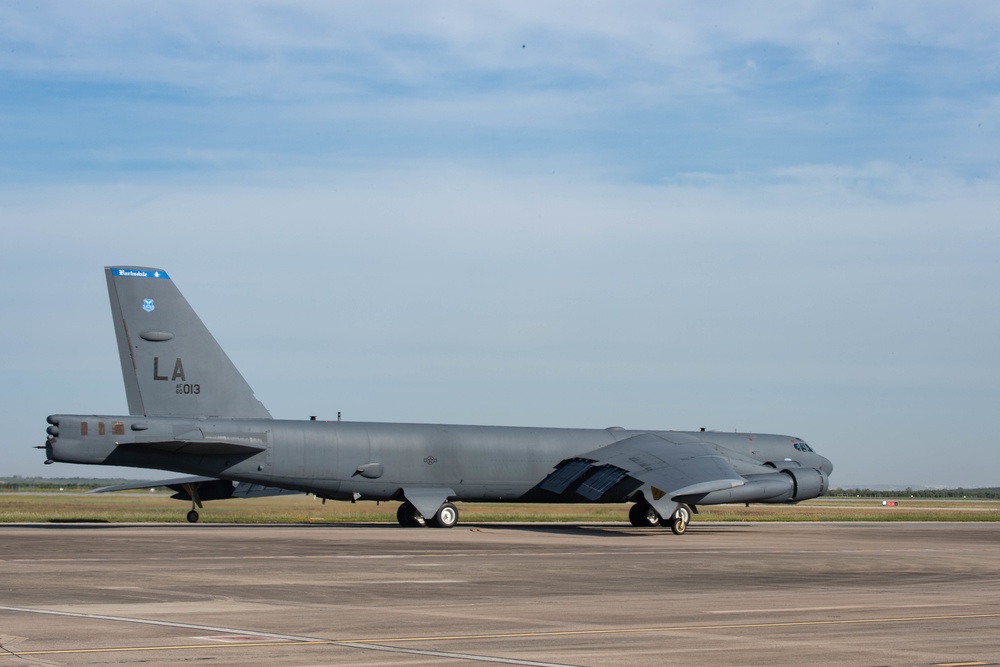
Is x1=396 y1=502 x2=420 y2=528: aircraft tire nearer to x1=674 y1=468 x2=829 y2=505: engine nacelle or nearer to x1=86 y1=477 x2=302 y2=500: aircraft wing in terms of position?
x1=86 y1=477 x2=302 y2=500: aircraft wing

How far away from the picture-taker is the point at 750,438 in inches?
1902

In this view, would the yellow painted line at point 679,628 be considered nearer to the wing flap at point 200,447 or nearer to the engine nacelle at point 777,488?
the wing flap at point 200,447

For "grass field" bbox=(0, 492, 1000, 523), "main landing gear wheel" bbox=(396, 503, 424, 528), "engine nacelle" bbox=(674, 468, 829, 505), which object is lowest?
"grass field" bbox=(0, 492, 1000, 523)

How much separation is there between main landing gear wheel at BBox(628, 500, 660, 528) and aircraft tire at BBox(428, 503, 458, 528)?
702cm

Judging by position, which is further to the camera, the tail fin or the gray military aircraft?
the tail fin

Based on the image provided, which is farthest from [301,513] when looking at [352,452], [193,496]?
[352,452]

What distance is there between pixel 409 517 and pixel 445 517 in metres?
1.34

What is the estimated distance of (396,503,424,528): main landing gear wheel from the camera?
4178cm

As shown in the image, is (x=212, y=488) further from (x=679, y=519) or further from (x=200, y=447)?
(x=679, y=519)

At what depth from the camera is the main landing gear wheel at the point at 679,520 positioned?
41.0 metres

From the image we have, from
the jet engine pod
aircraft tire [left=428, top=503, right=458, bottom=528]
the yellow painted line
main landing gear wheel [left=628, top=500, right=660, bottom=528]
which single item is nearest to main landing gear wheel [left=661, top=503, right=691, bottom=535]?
main landing gear wheel [left=628, top=500, right=660, bottom=528]

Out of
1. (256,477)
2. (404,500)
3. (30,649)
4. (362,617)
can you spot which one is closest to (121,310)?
(256,477)

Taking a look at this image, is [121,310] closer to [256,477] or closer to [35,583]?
[256,477]

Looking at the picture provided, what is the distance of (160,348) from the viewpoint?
37.3 m
